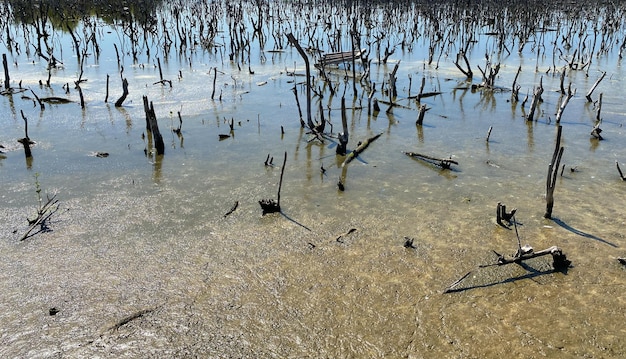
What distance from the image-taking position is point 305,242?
4.43 meters

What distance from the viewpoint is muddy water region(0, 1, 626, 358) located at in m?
3.28

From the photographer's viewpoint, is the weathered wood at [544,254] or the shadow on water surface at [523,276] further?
the weathered wood at [544,254]

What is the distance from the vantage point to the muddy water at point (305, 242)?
10.8 feet

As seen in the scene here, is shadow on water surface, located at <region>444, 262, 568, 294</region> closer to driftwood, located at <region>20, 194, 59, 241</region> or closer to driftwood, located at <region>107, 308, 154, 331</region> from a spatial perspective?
driftwood, located at <region>107, 308, 154, 331</region>

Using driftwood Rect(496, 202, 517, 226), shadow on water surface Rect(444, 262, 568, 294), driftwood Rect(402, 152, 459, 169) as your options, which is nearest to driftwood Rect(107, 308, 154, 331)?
shadow on water surface Rect(444, 262, 568, 294)

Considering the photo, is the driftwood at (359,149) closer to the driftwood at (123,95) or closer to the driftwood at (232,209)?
the driftwood at (232,209)

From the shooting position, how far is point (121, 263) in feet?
13.3

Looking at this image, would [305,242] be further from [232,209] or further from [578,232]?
[578,232]

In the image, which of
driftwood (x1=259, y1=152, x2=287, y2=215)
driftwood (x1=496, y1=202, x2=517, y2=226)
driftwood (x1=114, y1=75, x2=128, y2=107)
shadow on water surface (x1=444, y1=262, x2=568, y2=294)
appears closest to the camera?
shadow on water surface (x1=444, y1=262, x2=568, y2=294)

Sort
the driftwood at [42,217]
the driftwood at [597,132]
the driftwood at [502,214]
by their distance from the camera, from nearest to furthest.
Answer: the driftwood at [42,217] → the driftwood at [502,214] → the driftwood at [597,132]

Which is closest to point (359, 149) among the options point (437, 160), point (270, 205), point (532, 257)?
point (437, 160)

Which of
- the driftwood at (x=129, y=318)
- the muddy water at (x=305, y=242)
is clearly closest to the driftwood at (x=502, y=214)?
the muddy water at (x=305, y=242)

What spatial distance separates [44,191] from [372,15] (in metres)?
16.9

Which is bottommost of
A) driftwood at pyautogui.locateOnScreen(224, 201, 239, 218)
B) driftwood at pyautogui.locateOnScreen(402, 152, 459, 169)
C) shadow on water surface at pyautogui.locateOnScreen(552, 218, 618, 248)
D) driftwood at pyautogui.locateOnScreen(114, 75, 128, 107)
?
shadow on water surface at pyautogui.locateOnScreen(552, 218, 618, 248)
